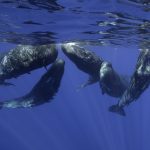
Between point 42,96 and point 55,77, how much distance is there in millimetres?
719

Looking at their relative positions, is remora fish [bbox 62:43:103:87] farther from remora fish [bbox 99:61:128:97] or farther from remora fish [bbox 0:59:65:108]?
remora fish [bbox 0:59:65:108]

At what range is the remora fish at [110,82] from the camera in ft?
38.3

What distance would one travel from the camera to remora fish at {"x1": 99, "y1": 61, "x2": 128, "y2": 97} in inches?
460

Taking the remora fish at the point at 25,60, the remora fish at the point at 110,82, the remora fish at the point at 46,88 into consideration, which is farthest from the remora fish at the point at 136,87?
the remora fish at the point at 25,60

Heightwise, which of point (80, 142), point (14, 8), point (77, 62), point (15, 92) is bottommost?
point (80, 142)

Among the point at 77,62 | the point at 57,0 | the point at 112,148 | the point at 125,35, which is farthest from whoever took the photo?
the point at 112,148

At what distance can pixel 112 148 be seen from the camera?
76375mm

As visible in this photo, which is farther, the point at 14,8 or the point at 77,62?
the point at 14,8

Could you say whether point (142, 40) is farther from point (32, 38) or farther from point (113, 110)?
point (113, 110)

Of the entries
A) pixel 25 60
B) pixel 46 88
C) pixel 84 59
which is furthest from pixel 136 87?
pixel 25 60

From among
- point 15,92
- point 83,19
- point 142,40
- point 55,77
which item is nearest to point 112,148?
point 15,92

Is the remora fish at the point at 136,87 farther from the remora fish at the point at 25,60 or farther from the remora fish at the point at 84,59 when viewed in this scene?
the remora fish at the point at 25,60

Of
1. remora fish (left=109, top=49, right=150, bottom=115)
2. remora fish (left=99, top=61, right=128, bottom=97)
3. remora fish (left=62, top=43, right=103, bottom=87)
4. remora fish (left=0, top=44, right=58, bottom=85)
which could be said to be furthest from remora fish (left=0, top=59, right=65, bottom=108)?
remora fish (left=109, top=49, right=150, bottom=115)

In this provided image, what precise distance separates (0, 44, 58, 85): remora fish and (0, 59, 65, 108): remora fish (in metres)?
0.31
